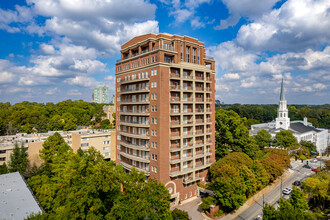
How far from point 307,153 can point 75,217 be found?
328 ft

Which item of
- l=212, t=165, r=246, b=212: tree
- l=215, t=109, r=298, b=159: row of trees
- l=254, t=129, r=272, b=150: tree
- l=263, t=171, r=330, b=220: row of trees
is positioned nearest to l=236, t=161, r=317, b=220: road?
l=212, t=165, r=246, b=212: tree

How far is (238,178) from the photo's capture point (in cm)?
4291

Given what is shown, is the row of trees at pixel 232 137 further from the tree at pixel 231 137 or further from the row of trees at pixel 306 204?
the row of trees at pixel 306 204

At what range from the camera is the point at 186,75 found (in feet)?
171

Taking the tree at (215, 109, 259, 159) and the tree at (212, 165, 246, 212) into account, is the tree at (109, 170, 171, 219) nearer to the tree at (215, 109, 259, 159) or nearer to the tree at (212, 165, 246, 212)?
the tree at (212, 165, 246, 212)

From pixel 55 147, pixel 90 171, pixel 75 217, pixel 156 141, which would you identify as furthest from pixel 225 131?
pixel 55 147

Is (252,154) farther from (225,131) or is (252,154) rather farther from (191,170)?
(191,170)

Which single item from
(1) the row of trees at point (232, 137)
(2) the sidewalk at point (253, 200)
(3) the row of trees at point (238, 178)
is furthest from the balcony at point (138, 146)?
(1) the row of trees at point (232, 137)

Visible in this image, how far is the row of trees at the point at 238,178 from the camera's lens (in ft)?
137

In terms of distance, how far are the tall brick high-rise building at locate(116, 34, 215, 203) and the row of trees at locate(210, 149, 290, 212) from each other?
293 inches

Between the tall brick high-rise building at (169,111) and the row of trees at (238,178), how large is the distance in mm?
7446

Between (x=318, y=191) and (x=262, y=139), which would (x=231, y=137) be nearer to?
(x=318, y=191)

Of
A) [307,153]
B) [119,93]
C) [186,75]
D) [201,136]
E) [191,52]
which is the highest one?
[191,52]

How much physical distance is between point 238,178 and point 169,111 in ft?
71.7
